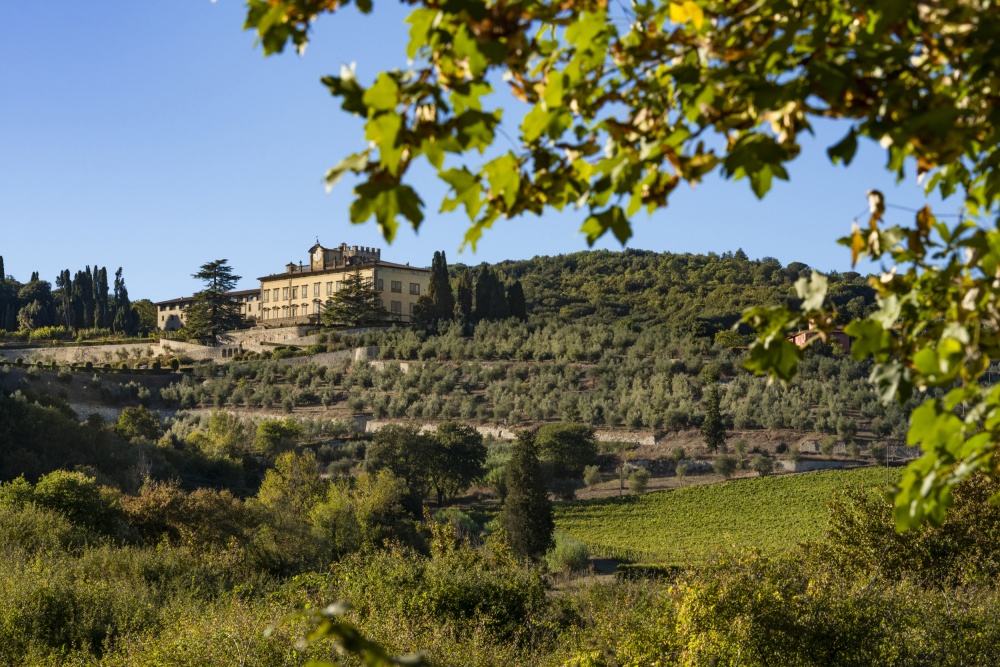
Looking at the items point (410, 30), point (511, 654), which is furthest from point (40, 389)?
point (410, 30)

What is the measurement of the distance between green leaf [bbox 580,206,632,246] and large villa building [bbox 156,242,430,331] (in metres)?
65.2

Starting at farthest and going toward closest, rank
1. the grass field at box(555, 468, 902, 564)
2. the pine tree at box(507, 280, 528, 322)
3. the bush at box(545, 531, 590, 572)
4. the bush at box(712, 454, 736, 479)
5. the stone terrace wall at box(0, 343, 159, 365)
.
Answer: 1. the pine tree at box(507, 280, 528, 322)
2. the stone terrace wall at box(0, 343, 159, 365)
3. the bush at box(712, 454, 736, 479)
4. the grass field at box(555, 468, 902, 564)
5. the bush at box(545, 531, 590, 572)

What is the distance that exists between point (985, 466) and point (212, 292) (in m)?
69.8

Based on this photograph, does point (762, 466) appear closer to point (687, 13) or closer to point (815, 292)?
point (815, 292)

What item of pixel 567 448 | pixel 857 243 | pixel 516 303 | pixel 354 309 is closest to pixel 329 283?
pixel 354 309

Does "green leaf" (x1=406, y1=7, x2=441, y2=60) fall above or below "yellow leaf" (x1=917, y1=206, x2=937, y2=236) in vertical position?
above

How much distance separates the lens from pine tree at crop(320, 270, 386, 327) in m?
65.4

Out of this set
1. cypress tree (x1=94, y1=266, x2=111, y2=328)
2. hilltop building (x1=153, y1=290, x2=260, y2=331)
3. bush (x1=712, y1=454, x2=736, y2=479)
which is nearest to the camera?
bush (x1=712, y1=454, x2=736, y2=479)

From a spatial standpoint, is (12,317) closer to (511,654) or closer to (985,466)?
(511,654)

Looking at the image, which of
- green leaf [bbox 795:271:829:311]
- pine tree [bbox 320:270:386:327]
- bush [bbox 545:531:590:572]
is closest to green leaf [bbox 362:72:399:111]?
green leaf [bbox 795:271:829:311]

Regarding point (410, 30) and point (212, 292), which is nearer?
point (410, 30)

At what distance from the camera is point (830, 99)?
105 inches

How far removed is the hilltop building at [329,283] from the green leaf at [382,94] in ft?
215

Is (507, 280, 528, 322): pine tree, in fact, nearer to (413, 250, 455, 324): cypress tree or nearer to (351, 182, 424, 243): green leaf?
(413, 250, 455, 324): cypress tree
